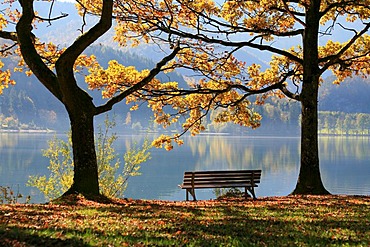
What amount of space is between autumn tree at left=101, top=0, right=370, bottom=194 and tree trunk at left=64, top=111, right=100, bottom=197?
355cm

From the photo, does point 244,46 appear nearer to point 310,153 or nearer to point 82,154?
→ point 310,153

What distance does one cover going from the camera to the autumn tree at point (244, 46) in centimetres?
1423

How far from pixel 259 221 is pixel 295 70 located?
938cm

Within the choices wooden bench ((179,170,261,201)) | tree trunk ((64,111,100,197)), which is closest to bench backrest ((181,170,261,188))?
wooden bench ((179,170,261,201))

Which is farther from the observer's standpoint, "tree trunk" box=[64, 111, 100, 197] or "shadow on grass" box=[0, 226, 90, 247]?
"tree trunk" box=[64, 111, 100, 197]

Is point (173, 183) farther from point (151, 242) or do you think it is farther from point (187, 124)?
point (151, 242)

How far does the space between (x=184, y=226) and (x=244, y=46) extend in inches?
372

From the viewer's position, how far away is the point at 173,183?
57.6 metres

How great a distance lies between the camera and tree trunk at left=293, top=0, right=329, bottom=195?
45.9 ft

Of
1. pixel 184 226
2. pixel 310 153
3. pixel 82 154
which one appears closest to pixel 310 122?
pixel 310 153

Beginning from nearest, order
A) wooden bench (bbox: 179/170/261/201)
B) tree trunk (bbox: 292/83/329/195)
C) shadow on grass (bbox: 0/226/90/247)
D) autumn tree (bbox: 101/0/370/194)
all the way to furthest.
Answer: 1. shadow on grass (bbox: 0/226/90/247)
2. tree trunk (bbox: 292/83/329/195)
3. autumn tree (bbox: 101/0/370/194)
4. wooden bench (bbox: 179/170/261/201)

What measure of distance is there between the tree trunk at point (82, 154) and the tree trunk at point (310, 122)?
6.49 metres

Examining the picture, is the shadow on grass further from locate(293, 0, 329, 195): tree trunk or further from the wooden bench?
locate(293, 0, 329, 195): tree trunk

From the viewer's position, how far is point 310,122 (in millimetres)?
14016
